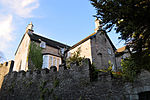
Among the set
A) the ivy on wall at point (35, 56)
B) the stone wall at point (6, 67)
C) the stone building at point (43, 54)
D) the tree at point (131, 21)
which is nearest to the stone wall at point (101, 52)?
the stone building at point (43, 54)

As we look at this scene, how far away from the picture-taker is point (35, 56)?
18.5 metres

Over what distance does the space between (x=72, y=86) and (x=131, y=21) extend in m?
6.10

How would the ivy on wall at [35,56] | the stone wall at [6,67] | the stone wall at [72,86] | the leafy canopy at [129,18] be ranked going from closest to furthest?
the leafy canopy at [129,18]
the stone wall at [72,86]
the ivy on wall at [35,56]
the stone wall at [6,67]

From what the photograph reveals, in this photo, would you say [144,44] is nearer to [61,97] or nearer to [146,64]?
[146,64]

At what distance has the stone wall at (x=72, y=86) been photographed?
283 inches

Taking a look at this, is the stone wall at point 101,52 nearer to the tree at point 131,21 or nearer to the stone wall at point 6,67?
the tree at point 131,21

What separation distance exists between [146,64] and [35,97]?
9399mm

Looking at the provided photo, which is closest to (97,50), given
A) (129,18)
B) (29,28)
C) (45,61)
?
(45,61)

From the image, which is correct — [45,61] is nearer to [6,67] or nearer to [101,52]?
[6,67]

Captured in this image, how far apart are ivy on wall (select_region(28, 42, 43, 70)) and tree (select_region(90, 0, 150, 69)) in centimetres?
1296

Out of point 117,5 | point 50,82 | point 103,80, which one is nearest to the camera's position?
point 117,5

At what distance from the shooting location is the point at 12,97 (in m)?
14.2

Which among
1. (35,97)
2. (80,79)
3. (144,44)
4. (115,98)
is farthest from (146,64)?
(35,97)

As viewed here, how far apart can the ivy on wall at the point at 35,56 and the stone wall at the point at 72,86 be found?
3.08 meters
